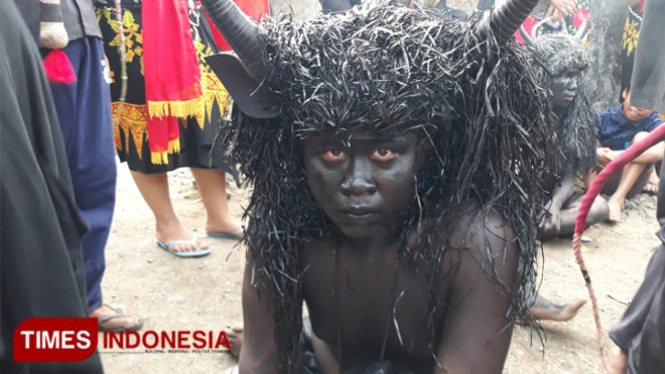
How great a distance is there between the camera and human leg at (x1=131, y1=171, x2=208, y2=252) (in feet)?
11.3

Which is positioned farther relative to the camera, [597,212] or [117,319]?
[597,212]

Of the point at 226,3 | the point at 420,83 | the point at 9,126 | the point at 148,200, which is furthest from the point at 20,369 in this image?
the point at 148,200

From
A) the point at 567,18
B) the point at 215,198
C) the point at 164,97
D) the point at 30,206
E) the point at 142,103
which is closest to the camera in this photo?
the point at 30,206

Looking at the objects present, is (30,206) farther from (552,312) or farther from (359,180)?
(552,312)

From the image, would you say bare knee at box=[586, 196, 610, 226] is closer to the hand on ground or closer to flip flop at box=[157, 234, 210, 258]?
the hand on ground

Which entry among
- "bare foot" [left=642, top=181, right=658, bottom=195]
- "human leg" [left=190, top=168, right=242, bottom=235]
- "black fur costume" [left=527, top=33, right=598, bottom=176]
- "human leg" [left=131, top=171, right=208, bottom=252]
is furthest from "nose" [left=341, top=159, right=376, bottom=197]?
"bare foot" [left=642, top=181, right=658, bottom=195]

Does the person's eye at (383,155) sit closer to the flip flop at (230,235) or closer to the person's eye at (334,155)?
the person's eye at (334,155)

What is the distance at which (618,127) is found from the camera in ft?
15.9

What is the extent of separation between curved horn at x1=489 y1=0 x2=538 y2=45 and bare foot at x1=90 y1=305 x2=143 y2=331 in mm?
2496

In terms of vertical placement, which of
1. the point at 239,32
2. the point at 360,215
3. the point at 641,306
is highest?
the point at 239,32

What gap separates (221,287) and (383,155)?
232 centimetres

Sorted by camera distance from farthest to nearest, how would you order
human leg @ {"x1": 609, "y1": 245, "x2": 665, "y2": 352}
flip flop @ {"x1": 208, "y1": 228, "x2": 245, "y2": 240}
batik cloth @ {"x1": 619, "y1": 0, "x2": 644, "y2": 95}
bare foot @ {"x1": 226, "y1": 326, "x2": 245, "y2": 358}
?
batik cloth @ {"x1": 619, "y1": 0, "x2": 644, "y2": 95} < flip flop @ {"x1": 208, "y1": 228, "x2": 245, "y2": 240} < bare foot @ {"x1": 226, "y1": 326, "x2": 245, "y2": 358} < human leg @ {"x1": 609, "y1": 245, "x2": 665, "y2": 352}

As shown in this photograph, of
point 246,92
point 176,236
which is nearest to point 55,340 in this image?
point 246,92

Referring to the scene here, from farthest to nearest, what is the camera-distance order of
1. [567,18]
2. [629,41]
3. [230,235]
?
[629,41] → [567,18] → [230,235]
